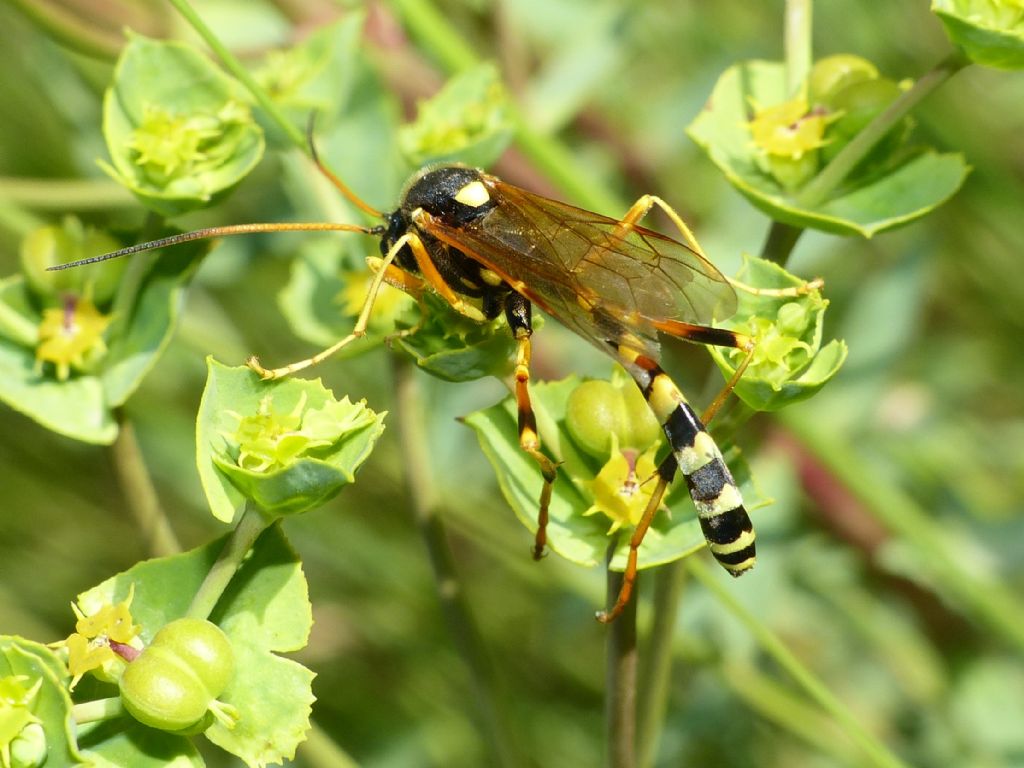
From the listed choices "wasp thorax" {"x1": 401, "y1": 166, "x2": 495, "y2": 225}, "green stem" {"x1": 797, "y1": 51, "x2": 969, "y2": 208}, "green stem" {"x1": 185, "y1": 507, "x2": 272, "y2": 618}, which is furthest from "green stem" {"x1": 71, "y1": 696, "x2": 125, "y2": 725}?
"green stem" {"x1": 797, "y1": 51, "x2": 969, "y2": 208}

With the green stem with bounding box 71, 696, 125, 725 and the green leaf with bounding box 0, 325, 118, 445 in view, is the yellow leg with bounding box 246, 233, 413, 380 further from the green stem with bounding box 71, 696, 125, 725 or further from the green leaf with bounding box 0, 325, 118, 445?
the green stem with bounding box 71, 696, 125, 725

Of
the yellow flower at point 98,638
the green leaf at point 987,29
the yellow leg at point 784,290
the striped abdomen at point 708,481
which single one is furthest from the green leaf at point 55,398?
the green leaf at point 987,29

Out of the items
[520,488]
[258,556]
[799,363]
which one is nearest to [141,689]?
[258,556]

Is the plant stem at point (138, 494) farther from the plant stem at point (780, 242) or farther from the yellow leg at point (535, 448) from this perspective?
the plant stem at point (780, 242)

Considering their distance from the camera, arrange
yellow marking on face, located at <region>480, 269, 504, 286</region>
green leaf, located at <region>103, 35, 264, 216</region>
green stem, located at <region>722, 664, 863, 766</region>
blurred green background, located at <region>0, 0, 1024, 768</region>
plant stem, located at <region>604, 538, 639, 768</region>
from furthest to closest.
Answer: blurred green background, located at <region>0, 0, 1024, 768</region>
green stem, located at <region>722, 664, 863, 766</region>
yellow marking on face, located at <region>480, 269, 504, 286</region>
green leaf, located at <region>103, 35, 264, 216</region>
plant stem, located at <region>604, 538, 639, 768</region>

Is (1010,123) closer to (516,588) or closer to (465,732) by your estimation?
(516,588)

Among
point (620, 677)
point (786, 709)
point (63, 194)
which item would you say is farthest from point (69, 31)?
point (786, 709)
